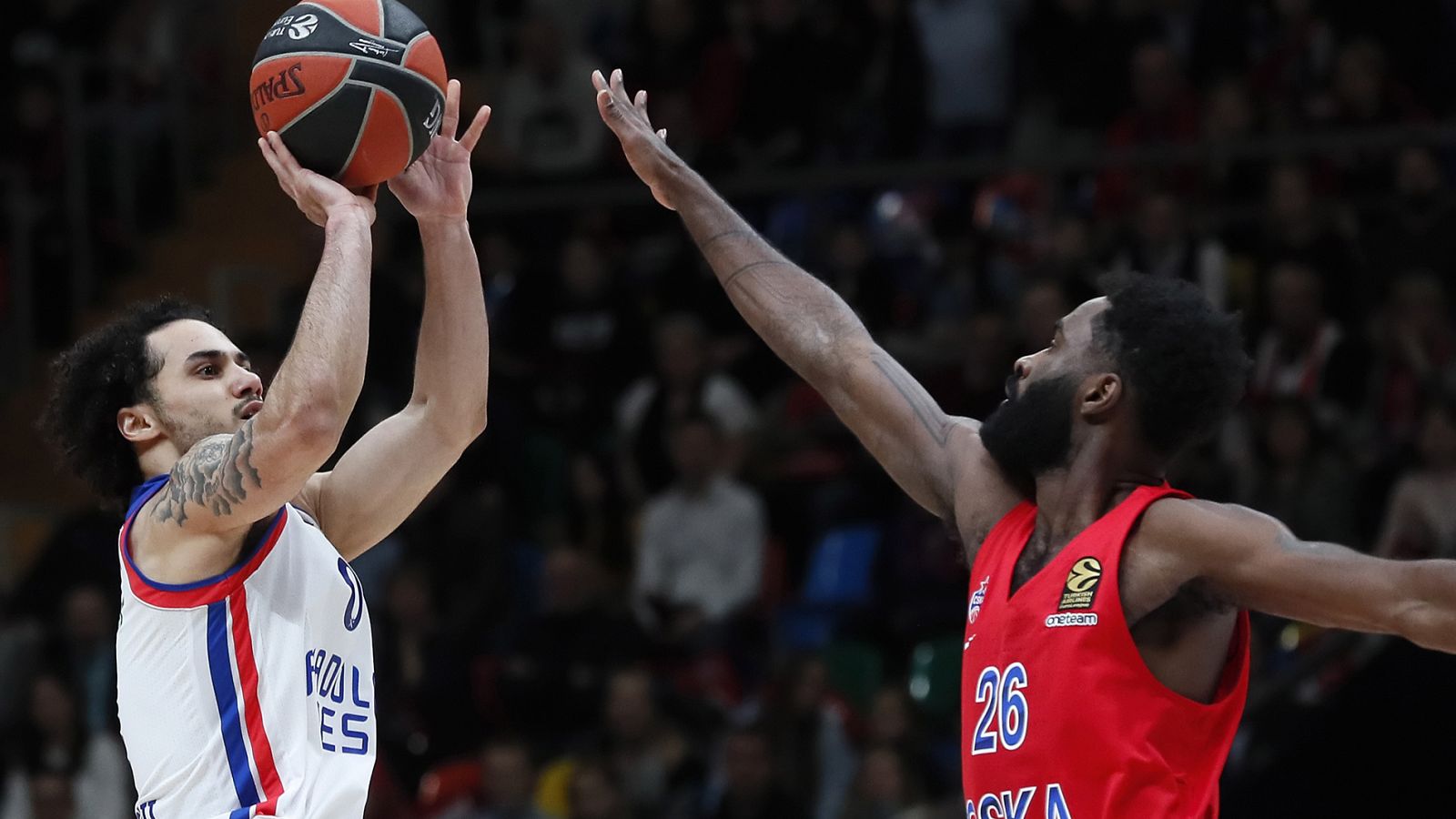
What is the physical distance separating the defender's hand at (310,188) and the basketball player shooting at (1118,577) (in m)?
1.33

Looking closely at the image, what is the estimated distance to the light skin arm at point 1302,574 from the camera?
3469 mm

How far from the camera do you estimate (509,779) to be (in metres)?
9.05

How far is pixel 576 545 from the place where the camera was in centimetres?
1075

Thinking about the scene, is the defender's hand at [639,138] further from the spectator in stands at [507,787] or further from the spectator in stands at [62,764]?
the spectator in stands at [62,764]

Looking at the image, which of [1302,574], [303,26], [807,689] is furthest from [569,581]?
[1302,574]

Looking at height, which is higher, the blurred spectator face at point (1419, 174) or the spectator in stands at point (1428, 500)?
the blurred spectator face at point (1419, 174)

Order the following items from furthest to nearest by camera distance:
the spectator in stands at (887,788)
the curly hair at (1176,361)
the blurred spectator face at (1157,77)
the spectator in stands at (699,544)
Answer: the blurred spectator face at (1157,77), the spectator in stands at (699,544), the spectator in stands at (887,788), the curly hair at (1176,361)

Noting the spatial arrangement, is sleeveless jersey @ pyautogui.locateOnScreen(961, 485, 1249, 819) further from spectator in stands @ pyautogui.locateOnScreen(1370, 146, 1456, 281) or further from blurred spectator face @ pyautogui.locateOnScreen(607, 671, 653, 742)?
spectator in stands @ pyautogui.locateOnScreen(1370, 146, 1456, 281)

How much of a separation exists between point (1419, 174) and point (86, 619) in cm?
682

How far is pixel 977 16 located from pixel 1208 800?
816cm

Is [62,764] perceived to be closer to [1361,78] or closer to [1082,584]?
[1361,78]

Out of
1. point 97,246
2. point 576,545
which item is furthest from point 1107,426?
point 97,246

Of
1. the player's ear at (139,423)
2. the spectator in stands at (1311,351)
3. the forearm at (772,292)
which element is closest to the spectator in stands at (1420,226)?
the spectator in stands at (1311,351)

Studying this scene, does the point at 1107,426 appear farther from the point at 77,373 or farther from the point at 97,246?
the point at 97,246
